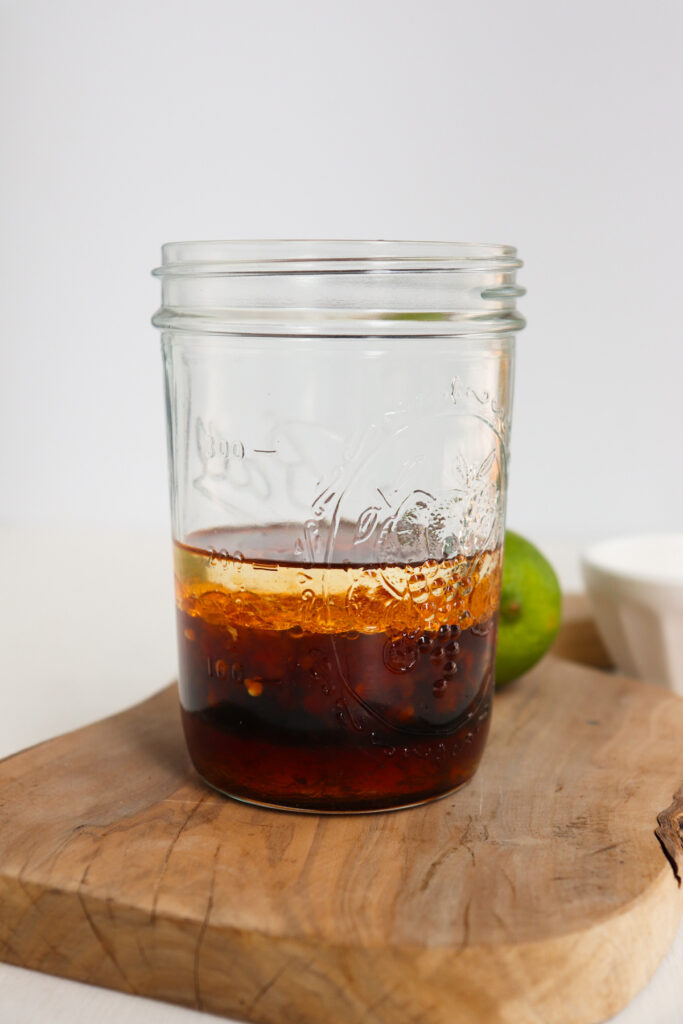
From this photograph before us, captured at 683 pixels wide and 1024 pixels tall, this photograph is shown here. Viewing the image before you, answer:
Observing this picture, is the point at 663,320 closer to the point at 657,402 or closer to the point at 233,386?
the point at 657,402

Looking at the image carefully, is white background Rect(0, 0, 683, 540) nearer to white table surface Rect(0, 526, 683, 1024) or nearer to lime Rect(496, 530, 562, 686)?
white table surface Rect(0, 526, 683, 1024)

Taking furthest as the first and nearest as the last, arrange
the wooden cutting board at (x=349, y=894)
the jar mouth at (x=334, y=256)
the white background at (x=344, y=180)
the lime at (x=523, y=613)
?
the white background at (x=344, y=180)
the lime at (x=523, y=613)
the jar mouth at (x=334, y=256)
the wooden cutting board at (x=349, y=894)

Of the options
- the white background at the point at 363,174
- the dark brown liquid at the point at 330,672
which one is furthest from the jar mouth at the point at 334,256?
the white background at the point at 363,174

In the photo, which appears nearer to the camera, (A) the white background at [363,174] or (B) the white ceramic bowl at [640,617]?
(B) the white ceramic bowl at [640,617]

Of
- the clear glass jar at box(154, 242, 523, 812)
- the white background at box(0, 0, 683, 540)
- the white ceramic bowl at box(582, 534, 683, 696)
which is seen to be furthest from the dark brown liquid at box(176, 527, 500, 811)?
the white background at box(0, 0, 683, 540)

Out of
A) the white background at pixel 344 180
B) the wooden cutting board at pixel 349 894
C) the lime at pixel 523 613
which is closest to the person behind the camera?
the wooden cutting board at pixel 349 894

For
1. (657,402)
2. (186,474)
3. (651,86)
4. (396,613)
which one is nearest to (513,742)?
(396,613)

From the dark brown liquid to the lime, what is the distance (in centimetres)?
23

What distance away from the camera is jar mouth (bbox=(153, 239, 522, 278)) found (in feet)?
2.36

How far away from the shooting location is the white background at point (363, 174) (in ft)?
5.91

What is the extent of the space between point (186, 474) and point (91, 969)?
0.34 metres

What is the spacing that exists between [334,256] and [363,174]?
119 centimetres

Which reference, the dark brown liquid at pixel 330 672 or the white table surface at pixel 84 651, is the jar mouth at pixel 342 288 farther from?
the white table surface at pixel 84 651

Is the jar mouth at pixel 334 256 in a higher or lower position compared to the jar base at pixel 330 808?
higher
